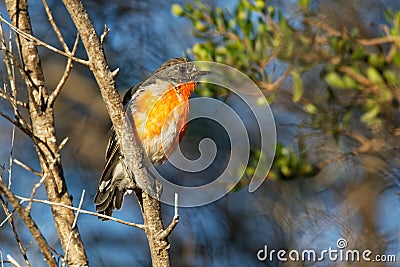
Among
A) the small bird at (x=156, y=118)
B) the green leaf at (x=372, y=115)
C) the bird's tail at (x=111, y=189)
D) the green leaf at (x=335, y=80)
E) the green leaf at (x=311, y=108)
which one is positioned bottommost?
the green leaf at (x=372, y=115)

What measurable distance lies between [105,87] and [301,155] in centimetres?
87

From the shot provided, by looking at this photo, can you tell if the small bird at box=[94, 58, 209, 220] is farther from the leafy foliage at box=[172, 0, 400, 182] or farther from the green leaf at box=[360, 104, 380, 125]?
the green leaf at box=[360, 104, 380, 125]

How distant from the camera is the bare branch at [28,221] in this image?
209cm

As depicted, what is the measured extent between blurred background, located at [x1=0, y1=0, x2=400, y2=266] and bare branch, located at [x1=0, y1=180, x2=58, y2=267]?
2.45 ft

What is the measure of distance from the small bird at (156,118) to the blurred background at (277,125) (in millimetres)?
401

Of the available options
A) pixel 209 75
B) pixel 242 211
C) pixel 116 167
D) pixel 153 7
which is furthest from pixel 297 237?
Result: pixel 153 7

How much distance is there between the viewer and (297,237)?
496 centimetres

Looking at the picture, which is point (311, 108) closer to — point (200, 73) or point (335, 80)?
point (335, 80)

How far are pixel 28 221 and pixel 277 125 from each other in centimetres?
183

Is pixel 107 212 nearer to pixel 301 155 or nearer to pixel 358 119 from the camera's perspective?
pixel 301 155

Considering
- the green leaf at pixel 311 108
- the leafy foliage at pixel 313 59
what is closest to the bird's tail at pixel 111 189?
the leafy foliage at pixel 313 59

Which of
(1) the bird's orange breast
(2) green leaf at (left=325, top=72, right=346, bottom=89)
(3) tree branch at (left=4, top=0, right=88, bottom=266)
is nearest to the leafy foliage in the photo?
(2) green leaf at (left=325, top=72, right=346, bottom=89)

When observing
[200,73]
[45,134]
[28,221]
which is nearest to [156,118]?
[200,73]

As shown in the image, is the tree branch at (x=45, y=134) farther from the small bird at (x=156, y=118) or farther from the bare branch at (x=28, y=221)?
the small bird at (x=156, y=118)
